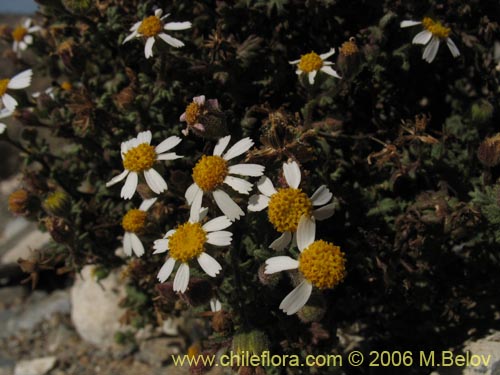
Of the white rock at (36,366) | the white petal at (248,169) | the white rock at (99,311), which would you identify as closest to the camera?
the white petal at (248,169)

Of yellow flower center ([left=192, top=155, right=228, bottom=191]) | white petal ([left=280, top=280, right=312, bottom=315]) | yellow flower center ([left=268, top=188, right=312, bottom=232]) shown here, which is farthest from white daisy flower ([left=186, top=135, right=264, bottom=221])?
white petal ([left=280, top=280, right=312, bottom=315])

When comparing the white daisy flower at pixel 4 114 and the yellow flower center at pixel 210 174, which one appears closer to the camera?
the yellow flower center at pixel 210 174

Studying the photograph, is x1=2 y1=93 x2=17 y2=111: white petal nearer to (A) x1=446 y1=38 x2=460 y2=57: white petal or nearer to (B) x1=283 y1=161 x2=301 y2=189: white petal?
(B) x1=283 y1=161 x2=301 y2=189: white petal

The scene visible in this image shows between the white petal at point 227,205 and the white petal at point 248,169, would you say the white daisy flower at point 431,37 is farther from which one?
the white petal at point 227,205

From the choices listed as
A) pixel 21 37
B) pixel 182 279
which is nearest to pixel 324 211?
pixel 182 279

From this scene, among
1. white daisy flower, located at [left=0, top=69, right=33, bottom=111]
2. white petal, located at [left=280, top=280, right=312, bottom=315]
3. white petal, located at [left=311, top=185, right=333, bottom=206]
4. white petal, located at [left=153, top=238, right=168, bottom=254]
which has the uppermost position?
white daisy flower, located at [left=0, top=69, right=33, bottom=111]

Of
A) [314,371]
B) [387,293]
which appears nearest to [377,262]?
[387,293]

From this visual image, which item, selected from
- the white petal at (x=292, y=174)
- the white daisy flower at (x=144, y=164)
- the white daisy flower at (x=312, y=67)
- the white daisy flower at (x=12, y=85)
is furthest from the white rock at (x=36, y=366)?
the white daisy flower at (x=312, y=67)
